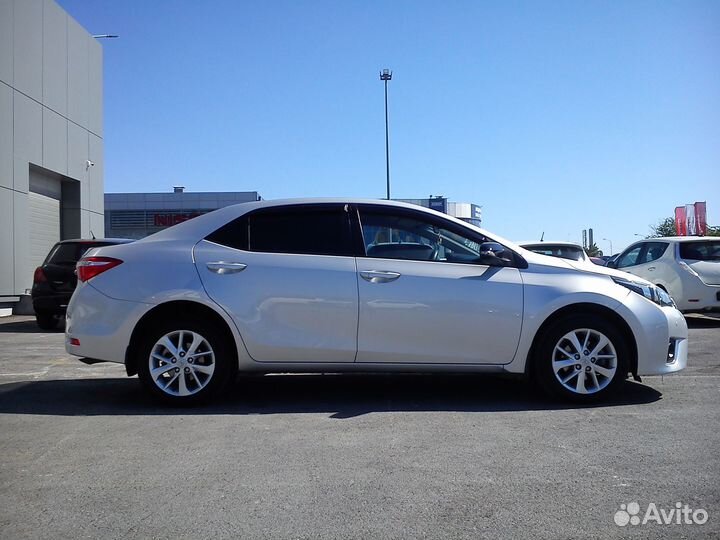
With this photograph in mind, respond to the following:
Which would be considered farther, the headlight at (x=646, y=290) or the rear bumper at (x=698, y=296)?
the rear bumper at (x=698, y=296)

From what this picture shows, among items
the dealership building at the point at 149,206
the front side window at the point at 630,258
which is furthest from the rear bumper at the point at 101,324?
the dealership building at the point at 149,206

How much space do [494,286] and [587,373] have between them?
1031mm

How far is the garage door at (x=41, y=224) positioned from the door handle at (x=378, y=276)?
15.3m

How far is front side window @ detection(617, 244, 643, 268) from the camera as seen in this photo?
44.5 ft

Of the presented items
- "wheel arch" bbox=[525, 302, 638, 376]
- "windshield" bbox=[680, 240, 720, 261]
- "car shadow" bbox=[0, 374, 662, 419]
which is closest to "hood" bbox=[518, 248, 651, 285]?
"wheel arch" bbox=[525, 302, 638, 376]

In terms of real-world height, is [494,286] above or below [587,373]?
above

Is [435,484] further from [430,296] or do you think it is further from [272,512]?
[430,296]

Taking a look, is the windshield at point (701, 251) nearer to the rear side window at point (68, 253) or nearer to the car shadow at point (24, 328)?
the rear side window at point (68, 253)

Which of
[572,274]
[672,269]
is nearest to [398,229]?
[572,274]

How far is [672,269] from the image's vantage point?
12.2 metres

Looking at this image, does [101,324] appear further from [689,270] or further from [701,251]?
[701,251]

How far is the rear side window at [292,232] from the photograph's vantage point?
18.7ft

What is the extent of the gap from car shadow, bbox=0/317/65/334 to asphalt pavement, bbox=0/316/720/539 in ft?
19.9

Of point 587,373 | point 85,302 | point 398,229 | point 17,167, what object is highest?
point 17,167
